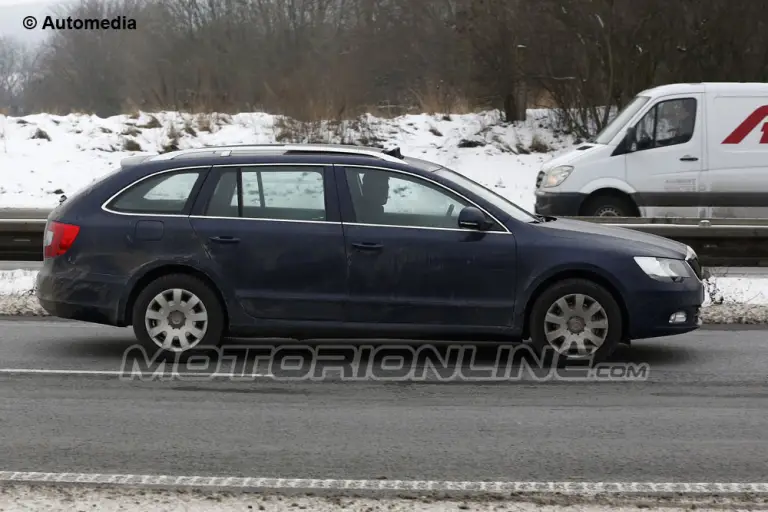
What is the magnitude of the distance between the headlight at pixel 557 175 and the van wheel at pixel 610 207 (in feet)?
1.47

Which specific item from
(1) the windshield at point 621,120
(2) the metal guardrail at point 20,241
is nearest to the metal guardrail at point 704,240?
(2) the metal guardrail at point 20,241

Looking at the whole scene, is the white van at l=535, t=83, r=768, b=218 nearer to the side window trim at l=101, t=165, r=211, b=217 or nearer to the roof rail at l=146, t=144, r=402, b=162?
the roof rail at l=146, t=144, r=402, b=162

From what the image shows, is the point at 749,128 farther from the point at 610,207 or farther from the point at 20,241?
the point at 20,241

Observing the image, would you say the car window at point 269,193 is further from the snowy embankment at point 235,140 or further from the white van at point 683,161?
the snowy embankment at point 235,140

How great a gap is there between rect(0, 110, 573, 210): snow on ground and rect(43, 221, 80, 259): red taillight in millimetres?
16047

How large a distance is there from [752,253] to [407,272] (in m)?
6.27

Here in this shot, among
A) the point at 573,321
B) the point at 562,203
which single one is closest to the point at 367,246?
the point at 573,321

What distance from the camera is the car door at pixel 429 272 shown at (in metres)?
8.17

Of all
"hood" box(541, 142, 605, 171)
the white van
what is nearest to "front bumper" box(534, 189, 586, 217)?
the white van

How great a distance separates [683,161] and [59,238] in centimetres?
957

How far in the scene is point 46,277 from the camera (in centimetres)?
862

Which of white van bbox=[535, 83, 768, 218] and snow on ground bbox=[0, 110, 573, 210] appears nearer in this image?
white van bbox=[535, 83, 768, 218]

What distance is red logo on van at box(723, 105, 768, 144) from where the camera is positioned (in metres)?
15.8

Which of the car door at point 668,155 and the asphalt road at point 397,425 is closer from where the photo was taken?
the asphalt road at point 397,425
